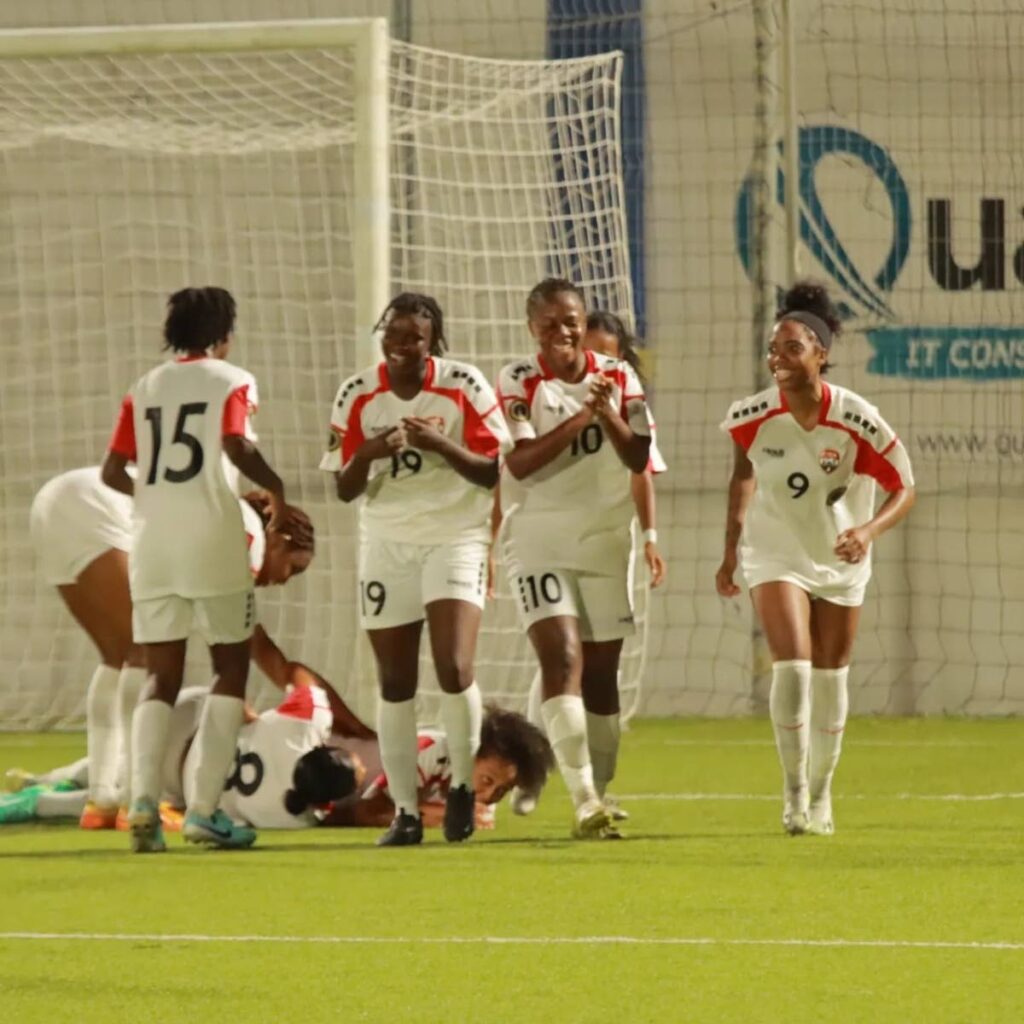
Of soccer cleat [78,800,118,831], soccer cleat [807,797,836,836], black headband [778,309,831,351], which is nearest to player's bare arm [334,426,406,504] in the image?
black headband [778,309,831,351]

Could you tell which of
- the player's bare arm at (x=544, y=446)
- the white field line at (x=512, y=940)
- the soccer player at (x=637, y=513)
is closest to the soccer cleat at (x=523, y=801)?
the soccer player at (x=637, y=513)

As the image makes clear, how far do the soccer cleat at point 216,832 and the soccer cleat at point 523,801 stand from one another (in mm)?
1156

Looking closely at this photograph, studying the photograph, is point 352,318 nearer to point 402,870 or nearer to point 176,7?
point 176,7

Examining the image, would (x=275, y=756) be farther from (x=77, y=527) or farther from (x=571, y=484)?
(x=571, y=484)

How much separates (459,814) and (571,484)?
3.49 ft

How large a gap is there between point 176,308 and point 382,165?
1.92 metres

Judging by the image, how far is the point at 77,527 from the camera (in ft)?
26.6

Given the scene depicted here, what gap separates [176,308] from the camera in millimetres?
7035

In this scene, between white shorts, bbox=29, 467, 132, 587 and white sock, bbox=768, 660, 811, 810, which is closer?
white sock, bbox=768, 660, 811, 810

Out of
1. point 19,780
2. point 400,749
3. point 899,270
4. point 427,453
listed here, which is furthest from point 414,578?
point 899,270

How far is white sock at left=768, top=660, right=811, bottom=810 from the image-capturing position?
7078 millimetres

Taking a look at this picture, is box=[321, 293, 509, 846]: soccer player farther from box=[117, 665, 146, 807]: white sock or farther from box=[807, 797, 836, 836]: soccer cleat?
box=[807, 797, 836, 836]: soccer cleat

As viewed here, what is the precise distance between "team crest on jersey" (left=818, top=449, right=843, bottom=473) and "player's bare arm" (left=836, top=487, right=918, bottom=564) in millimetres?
194

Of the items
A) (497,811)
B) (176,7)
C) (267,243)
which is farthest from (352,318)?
(497,811)
